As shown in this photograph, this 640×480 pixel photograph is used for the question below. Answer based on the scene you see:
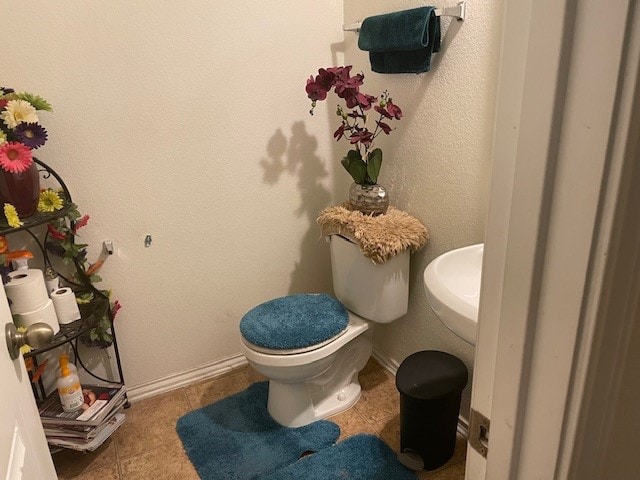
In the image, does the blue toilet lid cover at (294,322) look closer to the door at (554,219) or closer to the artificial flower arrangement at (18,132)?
the artificial flower arrangement at (18,132)

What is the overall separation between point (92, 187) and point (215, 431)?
40.4 inches

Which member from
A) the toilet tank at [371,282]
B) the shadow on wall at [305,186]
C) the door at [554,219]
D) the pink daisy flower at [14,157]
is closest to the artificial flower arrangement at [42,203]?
the pink daisy flower at [14,157]

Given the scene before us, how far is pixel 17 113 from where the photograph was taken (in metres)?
1.54

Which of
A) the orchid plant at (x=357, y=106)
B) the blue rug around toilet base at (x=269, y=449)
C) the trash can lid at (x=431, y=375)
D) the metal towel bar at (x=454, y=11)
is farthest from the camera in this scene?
the orchid plant at (x=357, y=106)

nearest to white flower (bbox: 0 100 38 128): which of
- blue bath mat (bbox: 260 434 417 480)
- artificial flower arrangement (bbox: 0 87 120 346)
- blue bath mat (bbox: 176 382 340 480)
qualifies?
artificial flower arrangement (bbox: 0 87 120 346)

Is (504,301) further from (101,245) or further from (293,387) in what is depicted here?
(101,245)

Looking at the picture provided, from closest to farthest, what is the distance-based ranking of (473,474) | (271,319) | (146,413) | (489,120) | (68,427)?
(473,474), (489,120), (68,427), (271,319), (146,413)

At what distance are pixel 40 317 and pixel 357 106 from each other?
1.30 m

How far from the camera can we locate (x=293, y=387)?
1928mm

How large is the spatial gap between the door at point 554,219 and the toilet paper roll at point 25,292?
149 cm

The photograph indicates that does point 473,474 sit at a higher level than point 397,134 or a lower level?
lower

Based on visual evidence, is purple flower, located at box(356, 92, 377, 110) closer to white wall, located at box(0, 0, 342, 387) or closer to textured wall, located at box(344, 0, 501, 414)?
textured wall, located at box(344, 0, 501, 414)

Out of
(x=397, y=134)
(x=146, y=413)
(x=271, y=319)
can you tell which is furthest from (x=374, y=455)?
(x=397, y=134)

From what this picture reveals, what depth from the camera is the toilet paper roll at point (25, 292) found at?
1.57m
